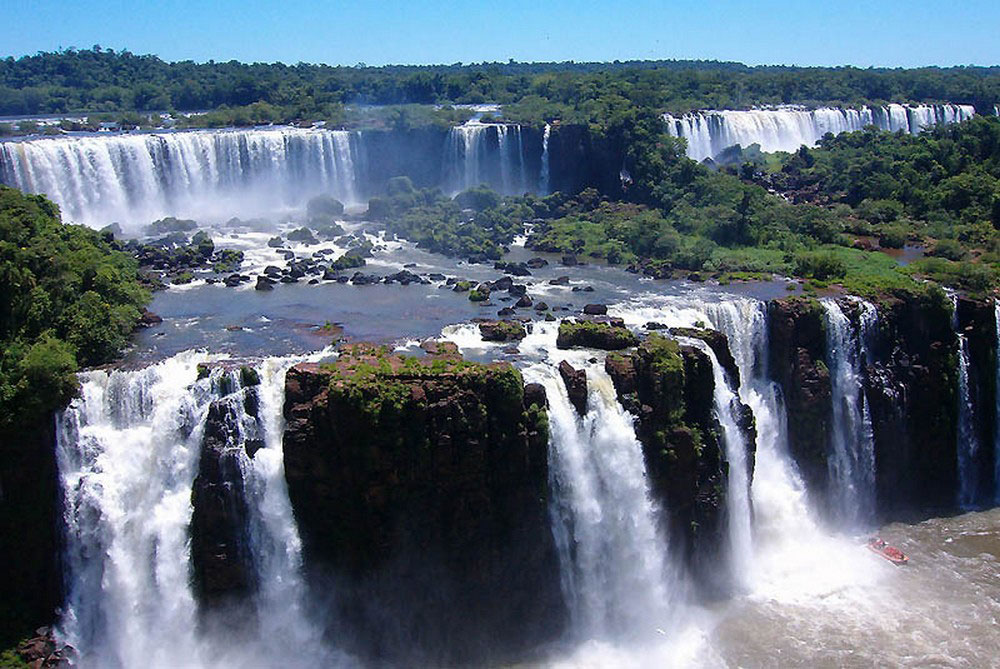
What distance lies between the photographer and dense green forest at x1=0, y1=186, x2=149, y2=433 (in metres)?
23.5

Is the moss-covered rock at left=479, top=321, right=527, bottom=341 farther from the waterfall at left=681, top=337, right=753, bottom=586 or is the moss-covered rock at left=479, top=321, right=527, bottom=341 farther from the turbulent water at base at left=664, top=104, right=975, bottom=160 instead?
the turbulent water at base at left=664, top=104, right=975, bottom=160

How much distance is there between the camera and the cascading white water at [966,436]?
33406 mm

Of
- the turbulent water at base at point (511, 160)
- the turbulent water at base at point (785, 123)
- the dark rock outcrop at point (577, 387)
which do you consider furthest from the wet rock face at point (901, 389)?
the turbulent water at base at point (785, 123)

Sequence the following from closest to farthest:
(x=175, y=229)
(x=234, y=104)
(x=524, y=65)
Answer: (x=175, y=229) → (x=234, y=104) → (x=524, y=65)

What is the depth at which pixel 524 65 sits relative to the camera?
17775cm

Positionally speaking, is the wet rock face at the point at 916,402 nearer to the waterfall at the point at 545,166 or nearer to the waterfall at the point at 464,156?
the waterfall at the point at 545,166

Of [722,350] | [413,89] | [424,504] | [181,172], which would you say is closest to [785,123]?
[413,89]

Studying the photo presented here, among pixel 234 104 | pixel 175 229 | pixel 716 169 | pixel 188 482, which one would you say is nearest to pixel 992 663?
pixel 188 482

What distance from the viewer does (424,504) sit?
2436cm

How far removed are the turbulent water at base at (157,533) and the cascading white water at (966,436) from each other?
925 inches

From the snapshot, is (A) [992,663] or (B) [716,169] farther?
(B) [716,169]

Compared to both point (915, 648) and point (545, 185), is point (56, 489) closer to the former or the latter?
point (915, 648)

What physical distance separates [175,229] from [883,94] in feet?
274

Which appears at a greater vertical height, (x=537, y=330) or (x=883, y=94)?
(x=883, y=94)
